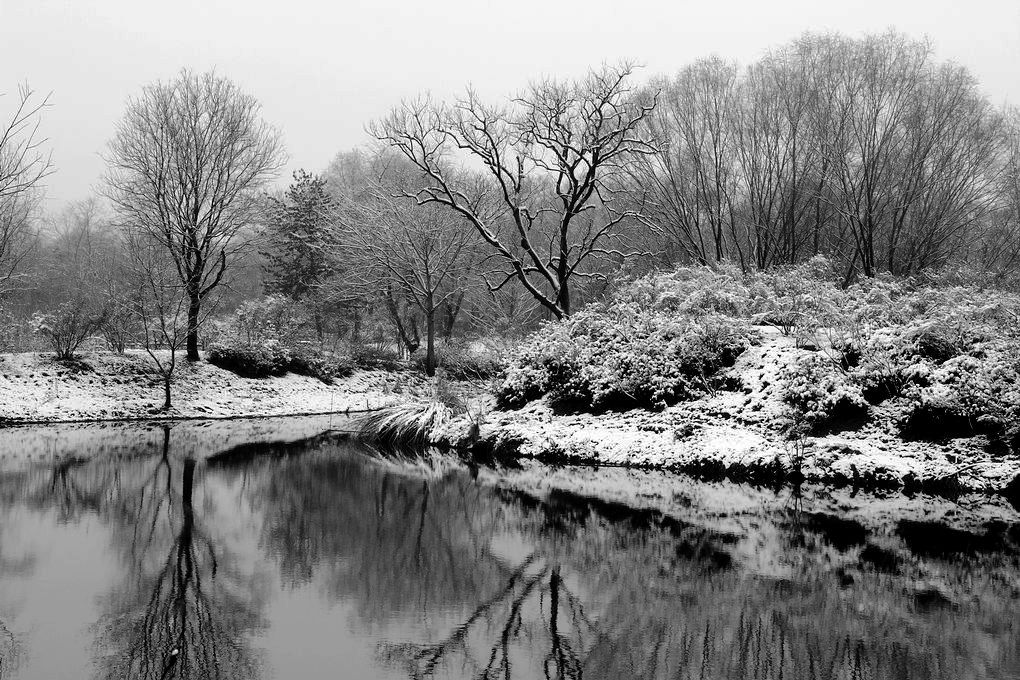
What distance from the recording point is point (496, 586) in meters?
7.07

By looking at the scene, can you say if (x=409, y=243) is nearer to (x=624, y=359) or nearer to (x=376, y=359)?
(x=376, y=359)

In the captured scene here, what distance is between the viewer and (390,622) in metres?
6.14

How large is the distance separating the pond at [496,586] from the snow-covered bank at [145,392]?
12.2 meters

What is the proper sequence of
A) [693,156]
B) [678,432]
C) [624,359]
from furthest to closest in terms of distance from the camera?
[693,156] < [624,359] < [678,432]

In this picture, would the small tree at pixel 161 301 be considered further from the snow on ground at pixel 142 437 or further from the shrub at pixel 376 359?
the shrub at pixel 376 359

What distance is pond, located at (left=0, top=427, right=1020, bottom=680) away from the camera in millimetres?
5312

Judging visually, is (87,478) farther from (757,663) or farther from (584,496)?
(757,663)

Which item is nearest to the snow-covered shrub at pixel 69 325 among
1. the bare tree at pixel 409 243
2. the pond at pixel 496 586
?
the bare tree at pixel 409 243

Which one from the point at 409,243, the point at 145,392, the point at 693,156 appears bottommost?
the point at 145,392

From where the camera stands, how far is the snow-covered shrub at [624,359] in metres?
15.3

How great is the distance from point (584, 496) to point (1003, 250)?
1067 inches

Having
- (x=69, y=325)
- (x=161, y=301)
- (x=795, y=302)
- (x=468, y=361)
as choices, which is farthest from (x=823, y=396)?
(x=69, y=325)

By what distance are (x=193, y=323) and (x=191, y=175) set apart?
529cm

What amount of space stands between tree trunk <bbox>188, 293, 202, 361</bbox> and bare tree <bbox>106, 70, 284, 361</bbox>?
0.03 m
